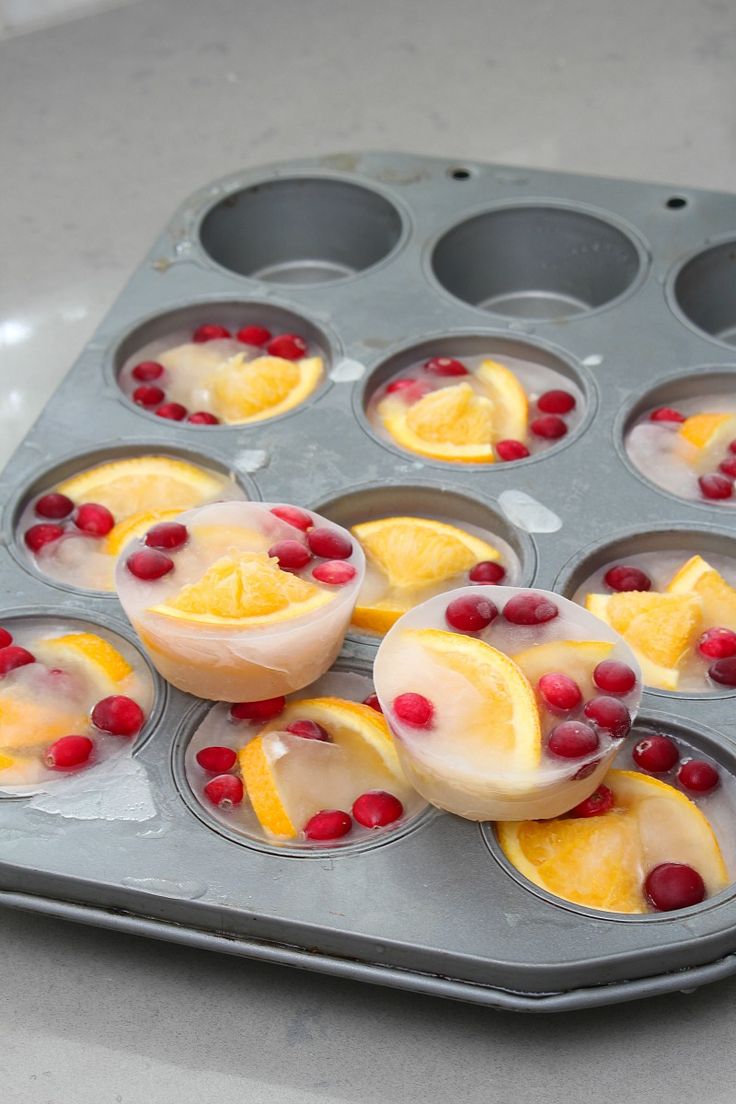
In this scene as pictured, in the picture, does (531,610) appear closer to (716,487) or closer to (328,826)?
(328,826)

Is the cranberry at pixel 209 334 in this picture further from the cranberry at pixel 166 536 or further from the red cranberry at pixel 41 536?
the cranberry at pixel 166 536

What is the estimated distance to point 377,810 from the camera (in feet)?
6.72

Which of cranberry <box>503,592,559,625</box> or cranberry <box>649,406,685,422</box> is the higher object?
cranberry <box>649,406,685,422</box>

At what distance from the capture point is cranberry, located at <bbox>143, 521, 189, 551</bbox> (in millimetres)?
2279

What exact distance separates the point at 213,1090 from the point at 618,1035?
568 mm

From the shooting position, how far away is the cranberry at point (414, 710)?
6.43 feet

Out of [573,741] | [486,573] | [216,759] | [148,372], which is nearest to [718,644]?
[486,573]

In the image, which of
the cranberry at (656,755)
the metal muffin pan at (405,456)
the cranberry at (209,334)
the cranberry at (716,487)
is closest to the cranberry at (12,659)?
the metal muffin pan at (405,456)

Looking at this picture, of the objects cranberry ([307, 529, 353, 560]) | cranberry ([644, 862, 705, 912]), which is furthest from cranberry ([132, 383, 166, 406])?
cranberry ([644, 862, 705, 912])

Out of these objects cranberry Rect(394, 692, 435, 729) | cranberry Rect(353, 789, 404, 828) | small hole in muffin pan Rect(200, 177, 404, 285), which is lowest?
cranberry Rect(353, 789, 404, 828)

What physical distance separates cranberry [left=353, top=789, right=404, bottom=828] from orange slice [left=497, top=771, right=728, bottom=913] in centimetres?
16

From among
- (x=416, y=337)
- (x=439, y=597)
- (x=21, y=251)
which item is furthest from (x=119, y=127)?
(x=439, y=597)

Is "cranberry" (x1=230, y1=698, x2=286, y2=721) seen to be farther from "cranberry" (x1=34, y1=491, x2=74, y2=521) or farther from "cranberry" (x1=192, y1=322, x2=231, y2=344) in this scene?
"cranberry" (x1=192, y1=322, x2=231, y2=344)

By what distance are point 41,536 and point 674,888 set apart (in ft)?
4.44
